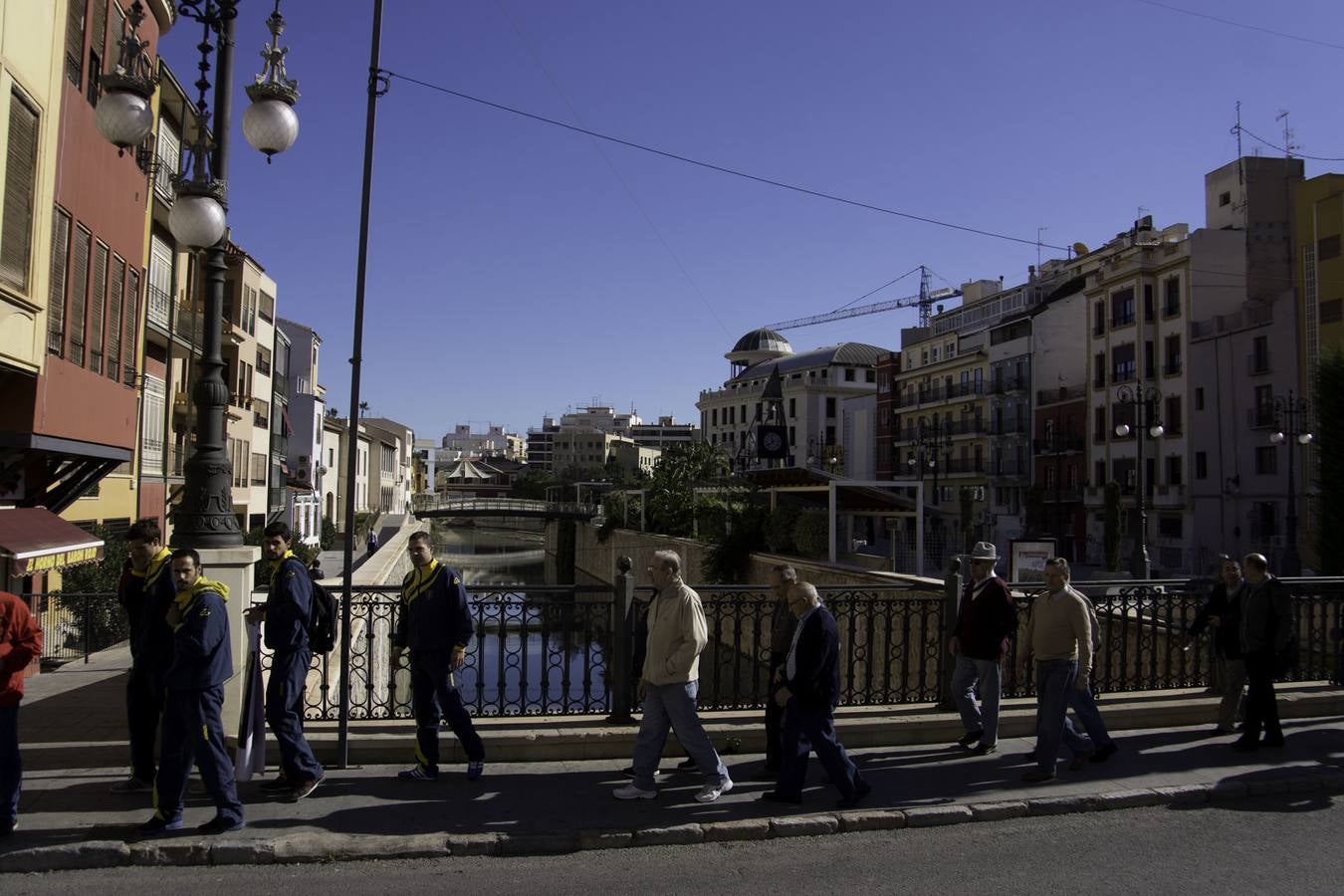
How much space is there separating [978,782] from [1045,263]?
6484 cm

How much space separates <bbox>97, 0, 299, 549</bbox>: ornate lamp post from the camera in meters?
7.48

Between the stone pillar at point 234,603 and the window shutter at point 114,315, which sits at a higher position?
the window shutter at point 114,315

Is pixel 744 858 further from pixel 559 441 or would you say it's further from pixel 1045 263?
pixel 559 441

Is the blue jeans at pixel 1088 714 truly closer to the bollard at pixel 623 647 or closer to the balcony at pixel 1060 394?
the bollard at pixel 623 647

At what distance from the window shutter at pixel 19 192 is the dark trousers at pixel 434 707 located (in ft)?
21.7

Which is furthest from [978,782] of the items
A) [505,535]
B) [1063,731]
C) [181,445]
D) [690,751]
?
[505,535]

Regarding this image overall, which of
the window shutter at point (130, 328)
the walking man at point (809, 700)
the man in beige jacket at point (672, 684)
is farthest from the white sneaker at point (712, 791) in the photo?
the window shutter at point (130, 328)

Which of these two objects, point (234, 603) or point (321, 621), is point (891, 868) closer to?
point (321, 621)

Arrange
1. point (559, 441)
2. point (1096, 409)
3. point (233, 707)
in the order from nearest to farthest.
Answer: point (233, 707) < point (1096, 409) < point (559, 441)

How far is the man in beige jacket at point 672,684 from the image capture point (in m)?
6.95

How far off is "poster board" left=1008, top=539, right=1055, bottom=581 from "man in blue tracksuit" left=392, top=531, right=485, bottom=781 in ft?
43.7

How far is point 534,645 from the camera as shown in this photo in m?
32.0

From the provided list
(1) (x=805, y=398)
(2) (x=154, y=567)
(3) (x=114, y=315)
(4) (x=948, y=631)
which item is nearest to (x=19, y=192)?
(3) (x=114, y=315)

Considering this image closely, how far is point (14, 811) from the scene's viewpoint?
600 cm
